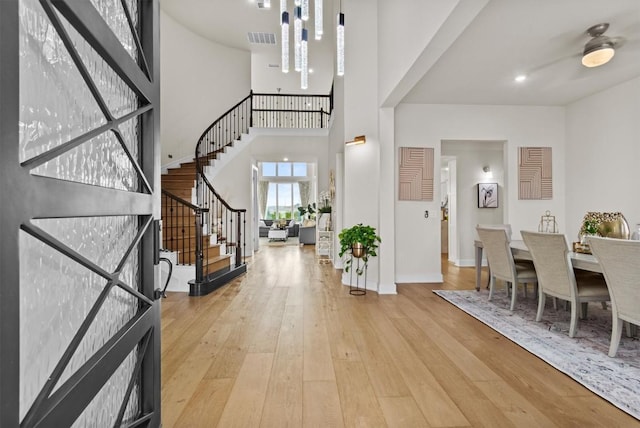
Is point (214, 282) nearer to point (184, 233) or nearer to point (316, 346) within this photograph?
point (184, 233)

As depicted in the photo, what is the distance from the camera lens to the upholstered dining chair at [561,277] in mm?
2770

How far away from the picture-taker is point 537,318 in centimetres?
320

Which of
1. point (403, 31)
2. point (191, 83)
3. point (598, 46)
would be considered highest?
point (191, 83)

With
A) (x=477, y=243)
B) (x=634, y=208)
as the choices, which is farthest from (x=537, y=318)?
(x=634, y=208)

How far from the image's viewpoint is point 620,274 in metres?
2.27

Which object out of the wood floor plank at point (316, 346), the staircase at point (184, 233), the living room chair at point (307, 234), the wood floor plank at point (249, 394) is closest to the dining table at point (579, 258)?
the wood floor plank at point (316, 346)

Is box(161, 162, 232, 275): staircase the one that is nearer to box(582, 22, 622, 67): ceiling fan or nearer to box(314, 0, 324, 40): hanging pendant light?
box(314, 0, 324, 40): hanging pendant light

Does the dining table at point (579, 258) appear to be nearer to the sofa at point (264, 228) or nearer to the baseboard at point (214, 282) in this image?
the baseboard at point (214, 282)

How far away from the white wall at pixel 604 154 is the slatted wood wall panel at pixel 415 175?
230 cm

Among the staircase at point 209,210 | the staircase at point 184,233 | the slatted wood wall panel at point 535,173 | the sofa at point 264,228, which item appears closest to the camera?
the staircase at point 209,210

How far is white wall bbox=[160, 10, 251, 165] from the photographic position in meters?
7.47

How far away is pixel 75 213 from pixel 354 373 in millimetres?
1981

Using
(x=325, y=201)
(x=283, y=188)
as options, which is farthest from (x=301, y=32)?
(x=283, y=188)

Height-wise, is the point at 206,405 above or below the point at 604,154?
below
